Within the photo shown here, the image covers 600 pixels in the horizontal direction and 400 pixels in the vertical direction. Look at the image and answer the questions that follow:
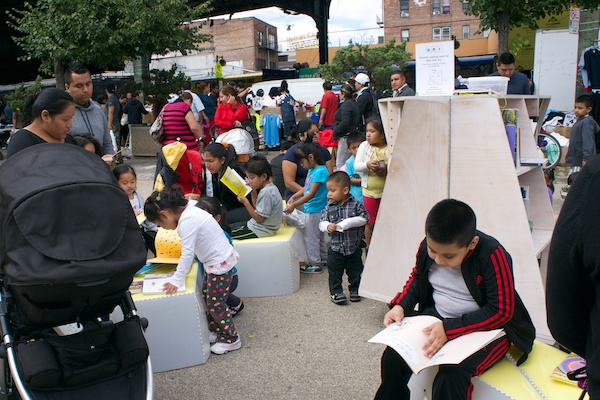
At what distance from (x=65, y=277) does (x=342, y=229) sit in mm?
2748

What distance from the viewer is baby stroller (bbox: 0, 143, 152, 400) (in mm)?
2412

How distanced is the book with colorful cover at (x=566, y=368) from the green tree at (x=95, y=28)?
12222mm

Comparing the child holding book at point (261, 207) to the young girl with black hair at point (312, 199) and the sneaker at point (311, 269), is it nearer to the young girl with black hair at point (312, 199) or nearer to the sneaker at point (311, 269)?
the young girl with black hair at point (312, 199)

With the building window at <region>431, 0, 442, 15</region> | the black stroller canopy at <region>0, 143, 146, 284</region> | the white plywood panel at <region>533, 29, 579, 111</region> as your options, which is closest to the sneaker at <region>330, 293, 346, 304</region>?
the black stroller canopy at <region>0, 143, 146, 284</region>

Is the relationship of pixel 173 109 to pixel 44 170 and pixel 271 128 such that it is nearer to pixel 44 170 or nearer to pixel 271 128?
pixel 44 170

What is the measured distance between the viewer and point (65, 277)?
→ 2.38 metres

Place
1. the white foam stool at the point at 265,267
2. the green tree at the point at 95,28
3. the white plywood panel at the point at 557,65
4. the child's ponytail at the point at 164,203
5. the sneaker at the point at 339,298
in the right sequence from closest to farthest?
the child's ponytail at the point at 164,203 → the sneaker at the point at 339,298 → the white foam stool at the point at 265,267 → the green tree at the point at 95,28 → the white plywood panel at the point at 557,65

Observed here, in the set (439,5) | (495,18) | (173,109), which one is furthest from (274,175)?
(439,5)

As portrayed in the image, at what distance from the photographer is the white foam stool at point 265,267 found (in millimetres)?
5242

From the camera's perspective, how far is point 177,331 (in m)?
3.96

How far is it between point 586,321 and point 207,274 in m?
2.89

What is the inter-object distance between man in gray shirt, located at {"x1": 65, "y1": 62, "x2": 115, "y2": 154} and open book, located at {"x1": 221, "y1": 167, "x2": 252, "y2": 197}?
3.65 ft

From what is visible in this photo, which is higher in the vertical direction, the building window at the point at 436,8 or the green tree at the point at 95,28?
the building window at the point at 436,8

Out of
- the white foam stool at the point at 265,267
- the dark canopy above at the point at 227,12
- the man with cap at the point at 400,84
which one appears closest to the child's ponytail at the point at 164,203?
the white foam stool at the point at 265,267
